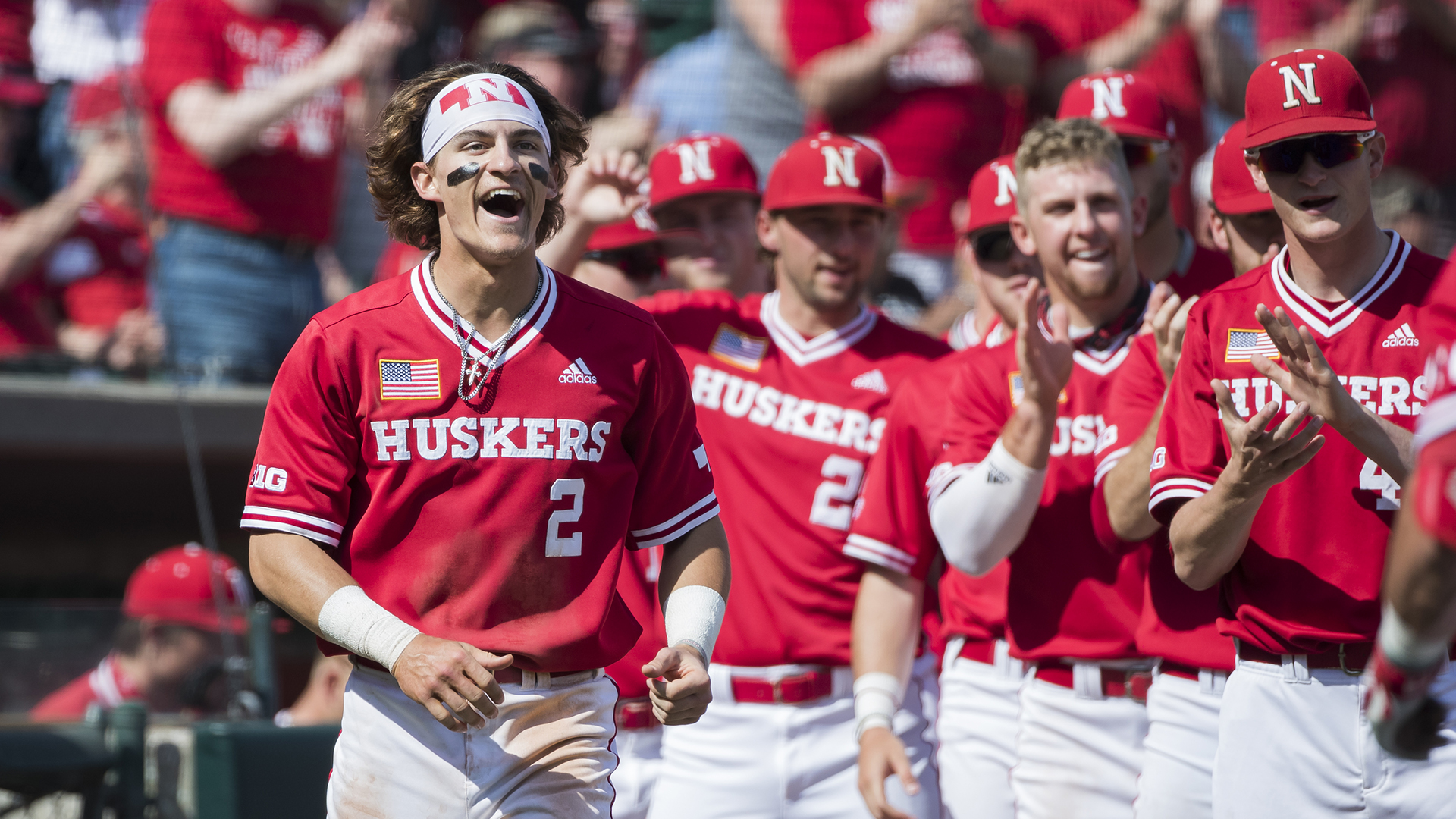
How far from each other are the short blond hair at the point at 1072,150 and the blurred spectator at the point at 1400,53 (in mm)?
3727

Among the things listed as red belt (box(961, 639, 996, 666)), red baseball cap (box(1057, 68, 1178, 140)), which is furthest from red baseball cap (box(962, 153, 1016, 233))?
red belt (box(961, 639, 996, 666))

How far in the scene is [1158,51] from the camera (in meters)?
7.04

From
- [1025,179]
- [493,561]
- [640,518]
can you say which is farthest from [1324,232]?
[493,561]

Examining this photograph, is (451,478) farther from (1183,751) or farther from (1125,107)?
(1125,107)

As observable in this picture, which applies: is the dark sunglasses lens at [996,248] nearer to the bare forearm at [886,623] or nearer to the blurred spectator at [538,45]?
the bare forearm at [886,623]

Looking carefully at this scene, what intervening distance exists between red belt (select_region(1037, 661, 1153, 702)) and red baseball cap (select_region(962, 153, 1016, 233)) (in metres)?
1.43

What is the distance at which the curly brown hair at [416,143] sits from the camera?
306 cm

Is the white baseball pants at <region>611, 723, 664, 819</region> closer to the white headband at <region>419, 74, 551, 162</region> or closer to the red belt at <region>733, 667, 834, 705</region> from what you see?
the red belt at <region>733, 667, 834, 705</region>

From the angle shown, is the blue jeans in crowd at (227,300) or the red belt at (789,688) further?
the blue jeans in crowd at (227,300)

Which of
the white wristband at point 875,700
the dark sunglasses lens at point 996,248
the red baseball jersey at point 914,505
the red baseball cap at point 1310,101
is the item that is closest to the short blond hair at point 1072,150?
the red baseball jersey at point 914,505

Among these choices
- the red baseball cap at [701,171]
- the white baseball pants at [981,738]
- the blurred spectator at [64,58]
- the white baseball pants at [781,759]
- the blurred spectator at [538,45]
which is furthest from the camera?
the blurred spectator at [538,45]

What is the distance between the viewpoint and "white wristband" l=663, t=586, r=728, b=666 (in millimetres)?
2846

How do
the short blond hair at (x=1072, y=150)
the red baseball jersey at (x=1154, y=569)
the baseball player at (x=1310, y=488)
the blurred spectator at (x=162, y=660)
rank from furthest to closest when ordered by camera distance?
the blurred spectator at (x=162, y=660) < the short blond hair at (x=1072, y=150) < the red baseball jersey at (x=1154, y=569) < the baseball player at (x=1310, y=488)

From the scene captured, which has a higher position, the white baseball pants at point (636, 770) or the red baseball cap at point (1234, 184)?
the red baseball cap at point (1234, 184)
